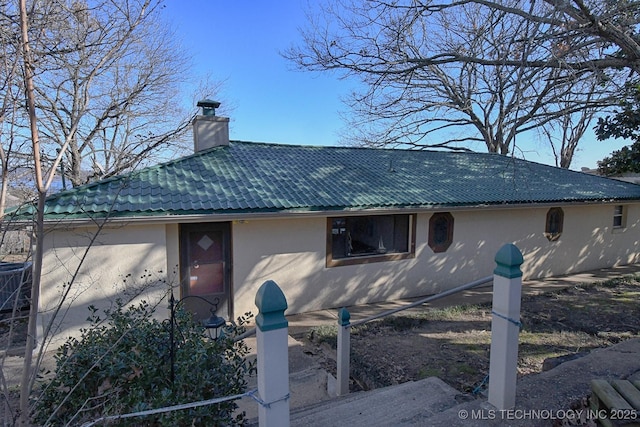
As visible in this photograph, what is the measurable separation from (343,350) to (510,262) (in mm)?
2463

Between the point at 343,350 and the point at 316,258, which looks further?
the point at 316,258

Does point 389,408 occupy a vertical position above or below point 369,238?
below

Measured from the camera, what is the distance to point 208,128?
9.17 metres

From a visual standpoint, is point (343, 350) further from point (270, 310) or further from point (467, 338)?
point (467, 338)

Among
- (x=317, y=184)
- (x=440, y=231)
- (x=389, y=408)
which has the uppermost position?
(x=317, y=184)

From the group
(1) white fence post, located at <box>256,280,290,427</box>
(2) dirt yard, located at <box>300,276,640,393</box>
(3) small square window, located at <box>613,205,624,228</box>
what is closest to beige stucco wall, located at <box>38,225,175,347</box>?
(2) dirt yard, located at <box>300,276,640,393</box>

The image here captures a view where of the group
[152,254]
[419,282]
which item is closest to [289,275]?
[152,254]

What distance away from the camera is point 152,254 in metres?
6.34

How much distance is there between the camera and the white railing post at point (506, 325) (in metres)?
2.56

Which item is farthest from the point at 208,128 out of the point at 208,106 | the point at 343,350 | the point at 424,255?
the point at 343,350

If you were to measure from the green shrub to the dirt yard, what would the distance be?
2.74m

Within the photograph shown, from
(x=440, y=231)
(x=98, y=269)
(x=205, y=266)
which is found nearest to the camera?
(x=98, y=269)

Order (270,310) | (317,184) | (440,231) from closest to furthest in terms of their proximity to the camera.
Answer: (270,310) < (317,184) < (440,231)

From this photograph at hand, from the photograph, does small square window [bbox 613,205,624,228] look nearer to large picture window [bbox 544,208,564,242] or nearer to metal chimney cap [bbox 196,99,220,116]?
large picture window [bbox 544,208,564,242]
